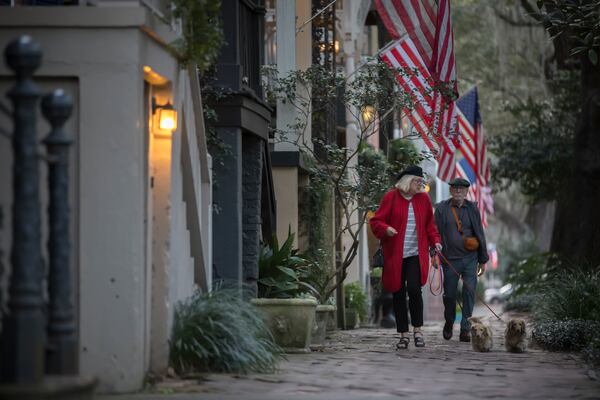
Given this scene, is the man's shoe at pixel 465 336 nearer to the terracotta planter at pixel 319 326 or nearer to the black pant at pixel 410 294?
the black pant at pixel 410 294

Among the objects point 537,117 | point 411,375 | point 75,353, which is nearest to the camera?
point 75,353

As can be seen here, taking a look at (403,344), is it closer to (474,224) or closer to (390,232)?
(390,232)

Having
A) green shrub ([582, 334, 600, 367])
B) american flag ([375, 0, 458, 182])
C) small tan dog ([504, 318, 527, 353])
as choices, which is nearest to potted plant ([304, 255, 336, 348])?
small tan dog ([504, 318, 527, 353])

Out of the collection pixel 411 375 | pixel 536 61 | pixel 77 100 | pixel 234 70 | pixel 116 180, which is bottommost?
pixel 411 375

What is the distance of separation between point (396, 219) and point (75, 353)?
22.6ft

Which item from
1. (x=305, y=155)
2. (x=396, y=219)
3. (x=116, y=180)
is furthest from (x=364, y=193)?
(x=116, y=180)

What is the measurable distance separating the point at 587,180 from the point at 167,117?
14.0 metres

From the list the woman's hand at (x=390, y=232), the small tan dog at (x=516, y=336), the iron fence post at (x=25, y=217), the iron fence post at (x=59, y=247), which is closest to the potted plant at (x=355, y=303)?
the small tan dog at (x=516, y=336)

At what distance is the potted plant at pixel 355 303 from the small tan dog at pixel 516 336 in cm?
869

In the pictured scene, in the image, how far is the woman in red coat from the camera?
45.6 ft

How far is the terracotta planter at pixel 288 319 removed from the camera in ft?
42.3

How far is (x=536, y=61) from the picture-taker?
33594mm

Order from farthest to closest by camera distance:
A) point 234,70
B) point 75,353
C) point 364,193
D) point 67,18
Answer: point 364,193
point 234,70
point 67,18
point 75,353

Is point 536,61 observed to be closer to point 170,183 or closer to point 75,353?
point 170,183
